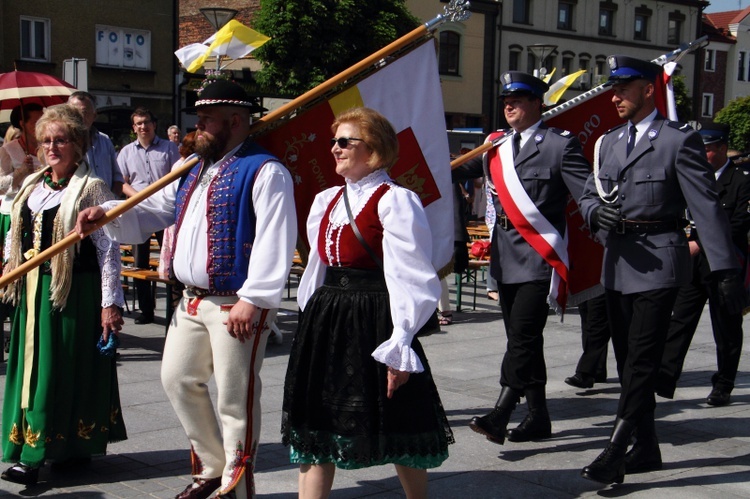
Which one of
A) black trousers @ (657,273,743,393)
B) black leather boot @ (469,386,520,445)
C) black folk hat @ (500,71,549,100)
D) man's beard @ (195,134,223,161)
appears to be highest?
black folk hat @ (500,71,549,100)

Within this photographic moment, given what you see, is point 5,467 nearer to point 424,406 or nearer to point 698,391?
point 424,406

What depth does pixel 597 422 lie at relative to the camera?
679 centimetres

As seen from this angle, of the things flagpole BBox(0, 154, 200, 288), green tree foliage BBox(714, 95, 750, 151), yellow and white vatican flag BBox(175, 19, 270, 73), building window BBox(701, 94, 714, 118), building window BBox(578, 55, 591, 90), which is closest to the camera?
flagpole BBox(0, 154, 200, 288)

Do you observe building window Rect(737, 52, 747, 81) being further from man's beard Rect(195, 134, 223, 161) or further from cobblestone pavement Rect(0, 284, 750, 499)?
man's beard Rect(195, 134, 223, 161)

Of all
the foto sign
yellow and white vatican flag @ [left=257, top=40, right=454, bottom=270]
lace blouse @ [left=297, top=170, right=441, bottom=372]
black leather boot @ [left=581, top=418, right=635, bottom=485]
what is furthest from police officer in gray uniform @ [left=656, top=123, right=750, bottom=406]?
the foto sign

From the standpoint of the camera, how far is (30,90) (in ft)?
29.2

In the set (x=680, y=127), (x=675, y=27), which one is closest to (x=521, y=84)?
(x=680, y=127)

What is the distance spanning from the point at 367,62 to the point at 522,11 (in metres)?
43.6

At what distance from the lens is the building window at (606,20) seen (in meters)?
50.9

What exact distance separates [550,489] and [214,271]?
6.69ft

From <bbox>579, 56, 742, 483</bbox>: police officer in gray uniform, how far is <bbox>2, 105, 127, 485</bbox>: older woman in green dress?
8.10 feet

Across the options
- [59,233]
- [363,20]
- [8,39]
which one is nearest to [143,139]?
[59,233]

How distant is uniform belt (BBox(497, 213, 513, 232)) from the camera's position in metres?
6.34

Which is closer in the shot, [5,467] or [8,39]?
[5,467]
